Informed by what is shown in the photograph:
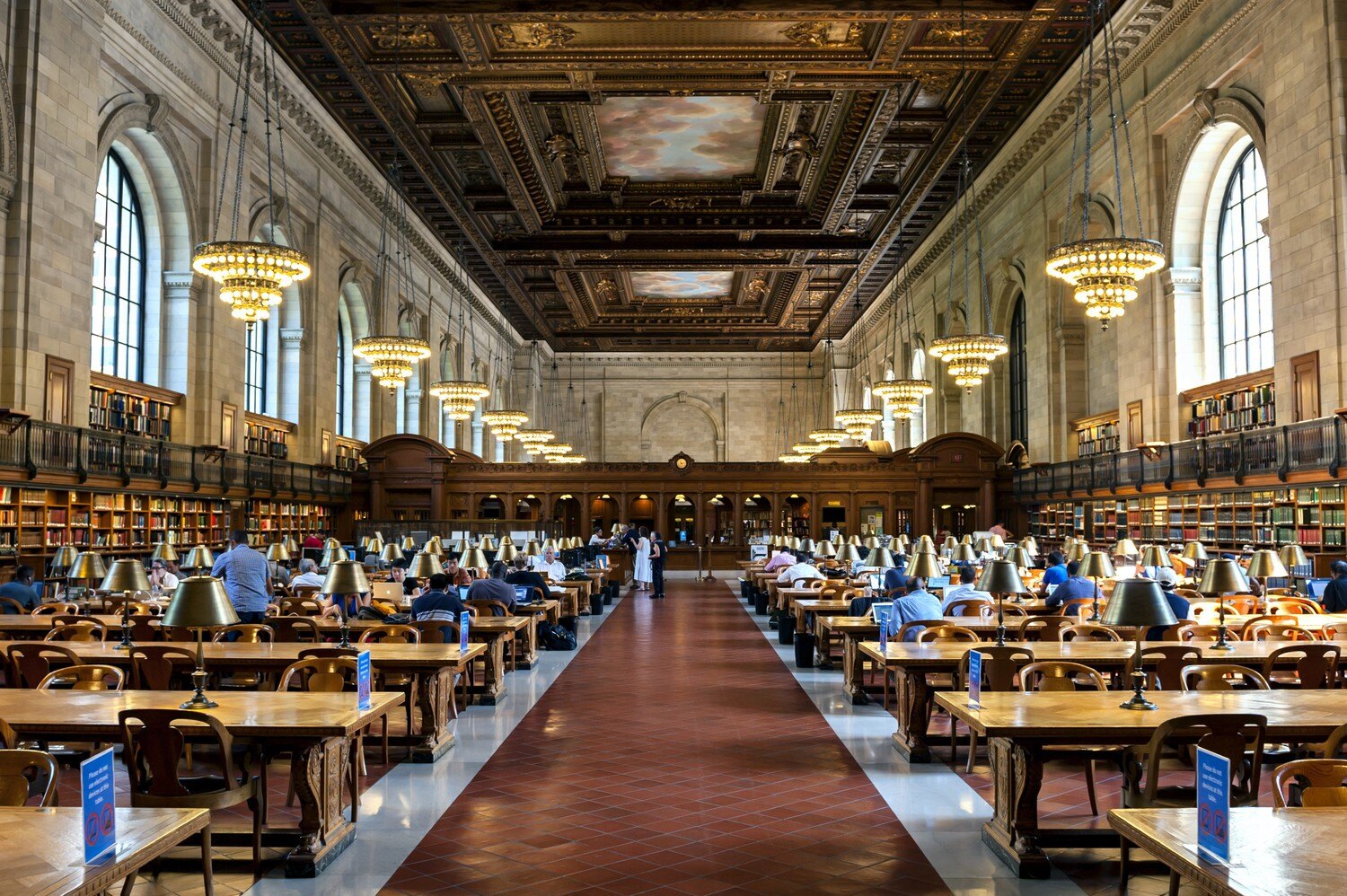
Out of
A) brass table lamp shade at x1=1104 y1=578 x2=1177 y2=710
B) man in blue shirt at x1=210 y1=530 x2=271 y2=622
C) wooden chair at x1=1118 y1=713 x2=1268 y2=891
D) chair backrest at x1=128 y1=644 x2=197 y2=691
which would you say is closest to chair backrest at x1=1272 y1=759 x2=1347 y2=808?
wooden chair at x1=1118 y1=713 x2=1268 y2=891

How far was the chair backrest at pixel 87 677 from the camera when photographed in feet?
18.7

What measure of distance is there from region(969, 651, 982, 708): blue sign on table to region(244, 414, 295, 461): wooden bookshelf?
17093 mm

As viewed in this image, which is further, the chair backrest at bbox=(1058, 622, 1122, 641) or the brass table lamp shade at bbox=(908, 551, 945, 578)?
the brass table lamp shade at bbox=(908, 551, 945, 578)

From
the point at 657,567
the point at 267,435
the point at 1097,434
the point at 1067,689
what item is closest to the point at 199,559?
the point at 1067,689

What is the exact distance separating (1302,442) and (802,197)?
13.9 metres

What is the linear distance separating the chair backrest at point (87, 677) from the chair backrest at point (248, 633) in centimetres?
111

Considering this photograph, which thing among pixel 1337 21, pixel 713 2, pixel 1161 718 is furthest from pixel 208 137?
pixel 1161 718

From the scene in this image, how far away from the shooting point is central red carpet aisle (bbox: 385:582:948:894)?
4.93m

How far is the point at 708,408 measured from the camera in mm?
48750

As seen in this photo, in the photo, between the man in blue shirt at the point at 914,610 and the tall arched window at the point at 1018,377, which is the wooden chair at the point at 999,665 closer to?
the man in blue shirt at the point at 914,610

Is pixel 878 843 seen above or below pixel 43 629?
below

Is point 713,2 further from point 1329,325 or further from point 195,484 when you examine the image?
point 195,484

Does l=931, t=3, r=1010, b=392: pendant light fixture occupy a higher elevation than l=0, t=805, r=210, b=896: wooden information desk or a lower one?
higher

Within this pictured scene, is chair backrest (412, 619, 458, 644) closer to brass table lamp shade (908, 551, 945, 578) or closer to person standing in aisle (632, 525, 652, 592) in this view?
brass table lamp shade (908, 551, 945, 578)
